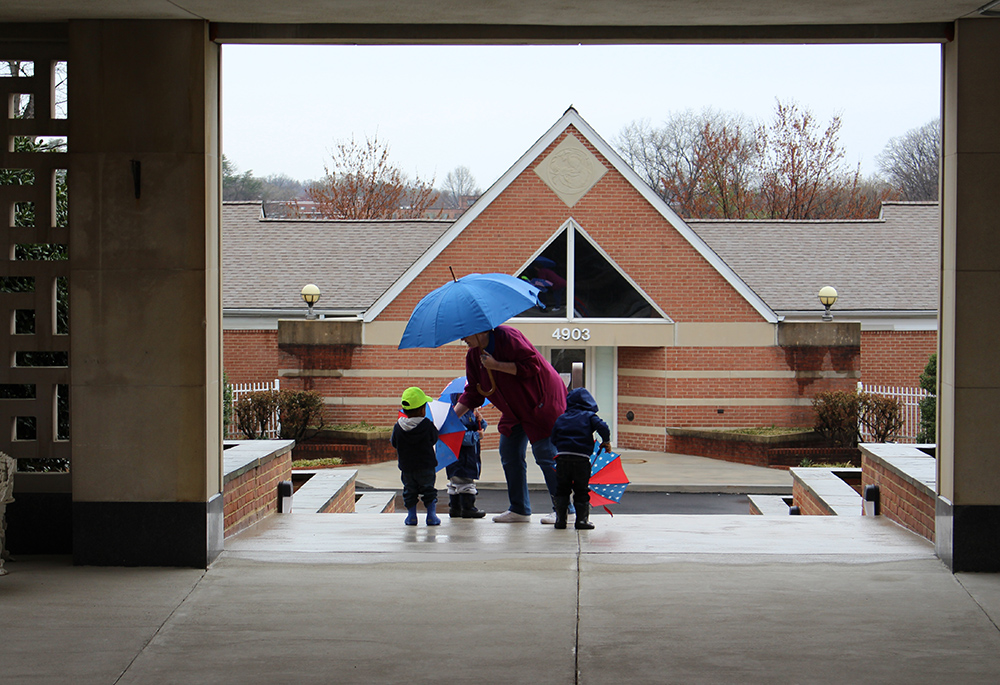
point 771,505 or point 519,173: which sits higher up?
point 519,173

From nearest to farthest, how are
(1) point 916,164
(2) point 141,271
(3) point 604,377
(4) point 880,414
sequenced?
(2) point 141,271 → (4) point 880,414 → (3) point 604,377 → (1) point 916,164

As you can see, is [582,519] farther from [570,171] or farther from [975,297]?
[570,171]

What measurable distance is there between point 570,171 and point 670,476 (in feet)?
23.7

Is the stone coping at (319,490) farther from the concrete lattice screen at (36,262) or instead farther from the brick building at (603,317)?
the brick building at (603,317)

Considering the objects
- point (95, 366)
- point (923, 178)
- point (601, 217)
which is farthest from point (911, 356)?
point (923, 178)

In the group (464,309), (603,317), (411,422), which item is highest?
(603,317)

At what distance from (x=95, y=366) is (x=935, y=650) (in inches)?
196

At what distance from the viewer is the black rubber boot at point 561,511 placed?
764cm

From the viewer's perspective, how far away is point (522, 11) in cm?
606

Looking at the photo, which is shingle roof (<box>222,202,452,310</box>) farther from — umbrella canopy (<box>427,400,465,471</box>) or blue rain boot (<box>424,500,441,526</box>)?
blue rain boot (<box>424,500,441,526</box>)

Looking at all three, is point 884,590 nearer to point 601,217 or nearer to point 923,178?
point 601,217

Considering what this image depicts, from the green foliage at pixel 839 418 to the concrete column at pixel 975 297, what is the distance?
14606 mm

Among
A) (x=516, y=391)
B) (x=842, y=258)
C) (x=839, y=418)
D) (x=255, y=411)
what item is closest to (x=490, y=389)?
(x=516, y=391)

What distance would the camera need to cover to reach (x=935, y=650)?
4812mm
